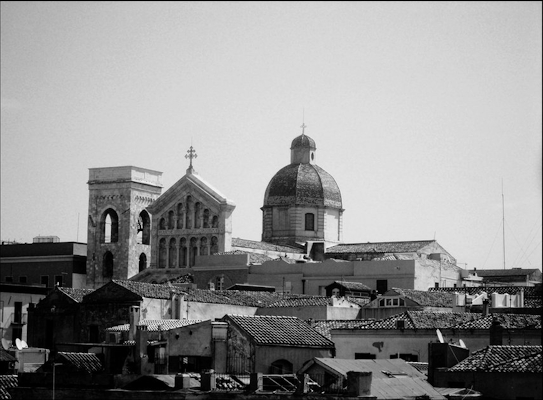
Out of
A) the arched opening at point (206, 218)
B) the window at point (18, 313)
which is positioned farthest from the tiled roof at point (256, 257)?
the window at point (18, 313)

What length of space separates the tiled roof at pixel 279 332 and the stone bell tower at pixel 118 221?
52.0m

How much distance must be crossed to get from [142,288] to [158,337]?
16.8 m

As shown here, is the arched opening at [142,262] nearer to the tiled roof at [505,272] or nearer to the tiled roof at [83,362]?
the tiled roof at [505,272]

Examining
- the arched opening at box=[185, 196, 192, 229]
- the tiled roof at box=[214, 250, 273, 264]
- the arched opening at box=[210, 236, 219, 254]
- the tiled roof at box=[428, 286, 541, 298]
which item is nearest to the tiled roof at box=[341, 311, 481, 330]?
the tiled roof at box=[428, 286, 541, 298]

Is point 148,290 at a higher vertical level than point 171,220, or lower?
lower

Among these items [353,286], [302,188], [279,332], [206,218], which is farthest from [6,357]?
[302,188]

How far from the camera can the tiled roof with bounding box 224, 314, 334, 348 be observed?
41.4 m

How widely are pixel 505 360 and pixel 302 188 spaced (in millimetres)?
53088

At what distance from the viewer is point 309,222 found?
9175cm

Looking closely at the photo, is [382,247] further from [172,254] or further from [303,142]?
[172,254]

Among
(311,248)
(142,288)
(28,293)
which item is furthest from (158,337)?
(311,248)

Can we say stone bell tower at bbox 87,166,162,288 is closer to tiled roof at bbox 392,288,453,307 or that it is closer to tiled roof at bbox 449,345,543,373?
tiled roof at bbox 392,288,453,307

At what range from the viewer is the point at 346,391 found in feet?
116

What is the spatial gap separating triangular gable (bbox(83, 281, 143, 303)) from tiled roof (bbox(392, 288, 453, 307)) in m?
11.3
